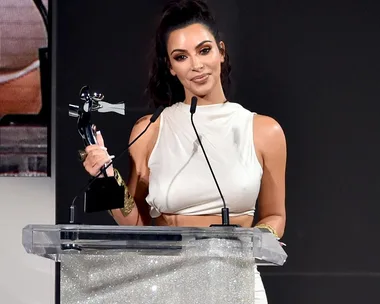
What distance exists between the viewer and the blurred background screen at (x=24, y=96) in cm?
274

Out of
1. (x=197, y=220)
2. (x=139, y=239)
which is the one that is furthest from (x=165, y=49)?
(x=139, y=239)

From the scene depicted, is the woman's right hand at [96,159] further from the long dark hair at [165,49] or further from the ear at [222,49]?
the ear at [222,49]

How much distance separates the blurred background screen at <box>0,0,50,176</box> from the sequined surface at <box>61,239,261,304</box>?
1.19 meters

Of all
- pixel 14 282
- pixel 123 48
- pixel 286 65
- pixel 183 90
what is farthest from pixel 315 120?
pixel 14 282

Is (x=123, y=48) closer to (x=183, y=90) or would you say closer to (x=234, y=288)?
(x=183, y=90)

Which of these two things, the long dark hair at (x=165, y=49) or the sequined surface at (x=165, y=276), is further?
the long dark hair at (x=165, y=49)

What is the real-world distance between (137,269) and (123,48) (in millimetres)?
1286

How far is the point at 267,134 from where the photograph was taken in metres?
2.52

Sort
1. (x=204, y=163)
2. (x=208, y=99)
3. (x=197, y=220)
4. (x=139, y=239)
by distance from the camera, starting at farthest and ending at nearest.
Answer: (x=208, y=99), (x=204, y=163), (x=197, y=220), (x=139, y=239)

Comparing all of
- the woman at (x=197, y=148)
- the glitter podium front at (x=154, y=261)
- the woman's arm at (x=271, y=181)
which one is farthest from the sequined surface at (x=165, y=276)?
the woman's arm at (x=271, y=181)

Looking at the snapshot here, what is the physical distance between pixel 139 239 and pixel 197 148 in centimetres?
91

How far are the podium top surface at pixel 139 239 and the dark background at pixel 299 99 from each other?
42.0 inches

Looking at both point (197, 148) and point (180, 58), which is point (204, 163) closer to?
point (197, 148)

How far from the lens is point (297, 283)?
105 inches
